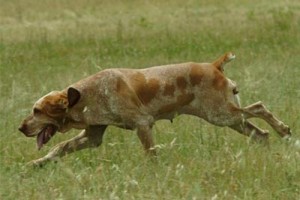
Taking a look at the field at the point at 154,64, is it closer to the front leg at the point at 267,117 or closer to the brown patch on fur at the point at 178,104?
the front leg at the point at 267,117

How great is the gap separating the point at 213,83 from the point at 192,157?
3.36 ft

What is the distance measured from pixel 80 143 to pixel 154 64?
717 centimetres

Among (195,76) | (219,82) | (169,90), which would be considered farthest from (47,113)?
(219,82)

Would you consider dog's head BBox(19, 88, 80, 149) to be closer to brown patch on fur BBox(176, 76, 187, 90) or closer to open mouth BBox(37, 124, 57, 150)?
open mouth BBox(37, 124, 57, 150)

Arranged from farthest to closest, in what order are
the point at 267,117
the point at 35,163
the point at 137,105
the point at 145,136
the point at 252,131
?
1. the point at 267,117
2. the point at 252,131
3. the point at 137,105
4. the point at 145,136
5. the point at 35,163

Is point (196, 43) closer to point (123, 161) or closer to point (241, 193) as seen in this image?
point (123, 161)

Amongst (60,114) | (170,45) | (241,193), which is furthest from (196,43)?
(241,193)

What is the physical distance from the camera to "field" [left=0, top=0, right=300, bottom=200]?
21.3ft

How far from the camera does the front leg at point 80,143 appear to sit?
799cm

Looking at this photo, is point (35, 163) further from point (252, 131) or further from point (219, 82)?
point (252, 131)

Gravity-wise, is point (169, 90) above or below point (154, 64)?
above

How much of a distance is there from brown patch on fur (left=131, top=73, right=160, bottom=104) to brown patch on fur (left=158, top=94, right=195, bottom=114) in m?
0.16

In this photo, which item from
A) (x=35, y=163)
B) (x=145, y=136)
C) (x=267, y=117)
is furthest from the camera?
(x=267, y=117)

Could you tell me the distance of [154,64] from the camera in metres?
15.2
